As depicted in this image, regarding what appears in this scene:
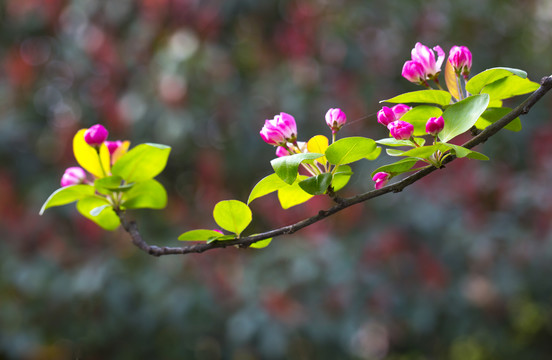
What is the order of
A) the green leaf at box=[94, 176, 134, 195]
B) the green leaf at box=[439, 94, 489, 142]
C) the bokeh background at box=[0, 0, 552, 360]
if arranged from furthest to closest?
the bokeh background at box=[0, 0, 552, 360] < the green leaf at box=[94, 176, 134, 195] < the green leaf at box=[439, 94, 489, 142]

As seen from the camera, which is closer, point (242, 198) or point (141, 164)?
point (141, 164)

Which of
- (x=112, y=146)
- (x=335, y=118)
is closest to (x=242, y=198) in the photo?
(x=112, y=146)

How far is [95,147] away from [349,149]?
260mm

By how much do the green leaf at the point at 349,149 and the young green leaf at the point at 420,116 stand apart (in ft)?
0.17

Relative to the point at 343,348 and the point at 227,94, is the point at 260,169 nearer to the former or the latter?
the point at 227,94

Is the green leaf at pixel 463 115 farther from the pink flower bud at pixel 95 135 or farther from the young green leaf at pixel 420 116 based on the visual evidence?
the pink flower bud at pixel 95 135

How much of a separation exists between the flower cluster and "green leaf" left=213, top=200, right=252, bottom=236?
0.14 meters

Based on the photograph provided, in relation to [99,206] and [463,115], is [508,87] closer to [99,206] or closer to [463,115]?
[463,115]

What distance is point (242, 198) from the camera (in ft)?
7.77

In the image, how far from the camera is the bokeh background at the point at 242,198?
190 cm

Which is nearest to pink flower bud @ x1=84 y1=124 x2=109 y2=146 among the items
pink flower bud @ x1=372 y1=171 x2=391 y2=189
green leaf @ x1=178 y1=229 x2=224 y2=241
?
green leaf @ x1=178 y1=229 x2=224 y2=241

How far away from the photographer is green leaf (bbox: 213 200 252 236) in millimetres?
454

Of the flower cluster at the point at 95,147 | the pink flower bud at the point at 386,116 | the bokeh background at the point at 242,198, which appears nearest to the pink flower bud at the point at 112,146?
the flower cluster at the point at 95,147

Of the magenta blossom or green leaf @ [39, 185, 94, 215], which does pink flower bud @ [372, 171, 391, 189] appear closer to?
the magenta blossom
